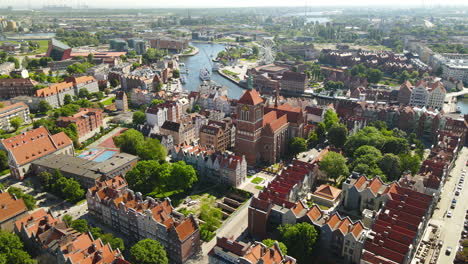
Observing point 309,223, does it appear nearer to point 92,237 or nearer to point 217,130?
point 92,237

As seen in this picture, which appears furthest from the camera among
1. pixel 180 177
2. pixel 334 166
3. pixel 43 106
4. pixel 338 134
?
pixel 43 106

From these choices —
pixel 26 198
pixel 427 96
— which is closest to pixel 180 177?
pixel 26 198

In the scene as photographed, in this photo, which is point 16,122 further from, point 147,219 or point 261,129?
point 147,219

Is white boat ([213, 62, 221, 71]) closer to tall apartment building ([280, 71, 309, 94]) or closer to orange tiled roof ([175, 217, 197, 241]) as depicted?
tall apartment building ([280, 71, 309, 94])

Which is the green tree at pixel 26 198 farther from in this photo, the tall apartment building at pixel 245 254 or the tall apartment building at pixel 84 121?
the tall apartment building at pixel 245 254

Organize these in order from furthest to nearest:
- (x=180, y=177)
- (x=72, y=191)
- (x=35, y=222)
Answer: (x=180, y=177) → (x=72, y=191) → (x=35, y=222)

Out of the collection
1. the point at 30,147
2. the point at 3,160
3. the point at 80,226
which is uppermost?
the point at 30,147

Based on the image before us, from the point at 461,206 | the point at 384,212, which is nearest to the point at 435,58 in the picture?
the point at 461,206

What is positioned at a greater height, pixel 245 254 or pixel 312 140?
pixel 245 254
